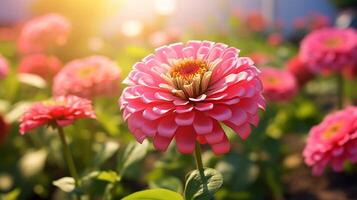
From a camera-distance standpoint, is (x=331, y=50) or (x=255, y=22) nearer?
(x=331, y=50)

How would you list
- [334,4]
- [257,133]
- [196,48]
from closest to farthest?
[196,48] → [257,133] → [334,4]

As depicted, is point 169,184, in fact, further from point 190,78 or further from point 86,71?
point 86,71

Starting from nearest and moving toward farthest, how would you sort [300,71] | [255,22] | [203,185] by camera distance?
1. [203,185]
2. [300,71]
3. [255,22]

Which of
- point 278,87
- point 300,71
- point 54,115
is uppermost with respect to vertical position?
Answer: point 54,115

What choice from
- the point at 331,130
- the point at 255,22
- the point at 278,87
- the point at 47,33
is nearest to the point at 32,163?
the point at 47,33

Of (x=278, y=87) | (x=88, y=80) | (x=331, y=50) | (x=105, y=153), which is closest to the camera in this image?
(x=105, y=153)

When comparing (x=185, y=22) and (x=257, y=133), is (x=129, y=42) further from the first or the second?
(x=185, y=22)

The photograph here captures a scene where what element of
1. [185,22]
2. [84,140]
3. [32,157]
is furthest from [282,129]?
[185,22]
